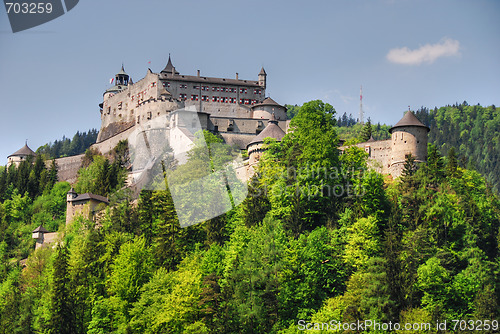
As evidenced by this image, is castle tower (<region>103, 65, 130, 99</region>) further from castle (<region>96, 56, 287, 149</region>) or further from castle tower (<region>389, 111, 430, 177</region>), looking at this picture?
castle tower (<region>389, 111, 430, 177</region>)

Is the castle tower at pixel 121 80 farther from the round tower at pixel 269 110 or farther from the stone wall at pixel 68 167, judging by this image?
the round tower at pixel 269 110

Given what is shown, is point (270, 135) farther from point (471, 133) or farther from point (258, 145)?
point (471, 133)

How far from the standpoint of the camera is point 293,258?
41.4m

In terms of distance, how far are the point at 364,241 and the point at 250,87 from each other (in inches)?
1861

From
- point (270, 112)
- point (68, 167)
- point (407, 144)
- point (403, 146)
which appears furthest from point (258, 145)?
point (68, 167)

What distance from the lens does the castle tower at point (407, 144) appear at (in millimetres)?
53969

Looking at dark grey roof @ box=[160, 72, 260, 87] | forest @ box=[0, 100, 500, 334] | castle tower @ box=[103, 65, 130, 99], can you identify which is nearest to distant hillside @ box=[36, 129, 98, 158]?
castle tower @ box=[103, 65, 130, 99]

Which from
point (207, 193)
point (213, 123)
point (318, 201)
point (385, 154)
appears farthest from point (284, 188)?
point (213, 123)

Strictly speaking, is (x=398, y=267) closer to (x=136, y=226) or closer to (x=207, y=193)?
(x=207, y=193)

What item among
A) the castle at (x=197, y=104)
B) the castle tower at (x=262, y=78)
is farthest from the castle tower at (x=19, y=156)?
the castle tower at (x=262, y=78)

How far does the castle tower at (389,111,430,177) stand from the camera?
54.0m

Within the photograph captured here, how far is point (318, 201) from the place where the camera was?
157 feet

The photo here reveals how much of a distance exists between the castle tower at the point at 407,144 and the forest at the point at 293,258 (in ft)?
3.15

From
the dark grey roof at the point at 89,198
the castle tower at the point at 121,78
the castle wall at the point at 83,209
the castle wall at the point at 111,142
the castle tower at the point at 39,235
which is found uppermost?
the castle tower at the point at 121,78
